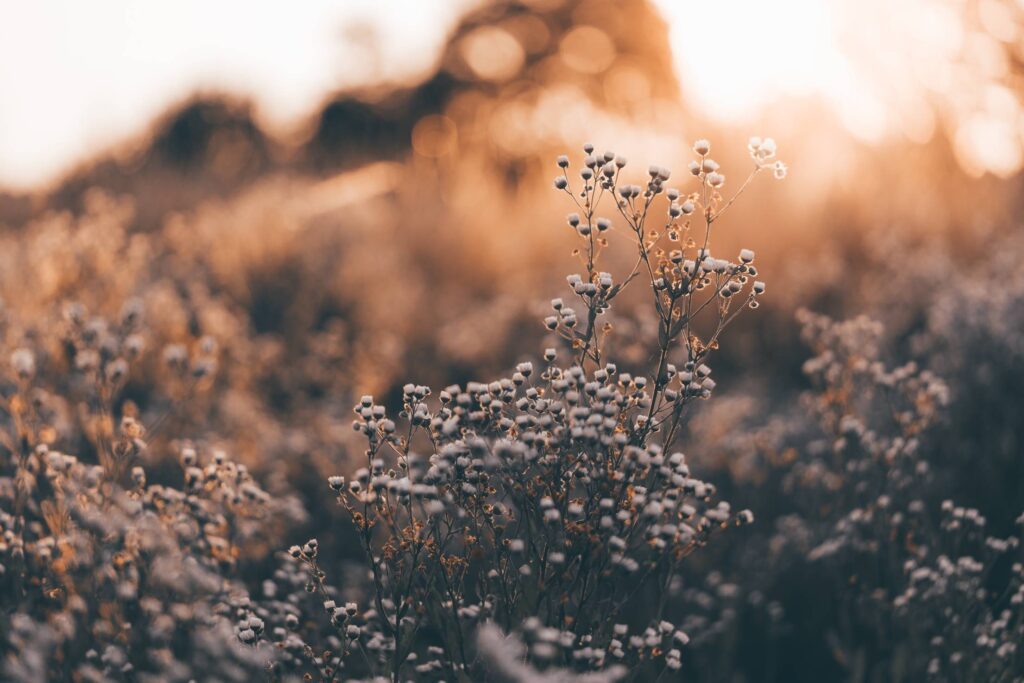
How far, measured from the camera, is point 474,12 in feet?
92.2

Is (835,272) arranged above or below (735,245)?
below

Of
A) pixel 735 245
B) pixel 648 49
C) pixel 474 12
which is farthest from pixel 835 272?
pixel 474 12

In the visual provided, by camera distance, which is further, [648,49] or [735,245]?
[648,49]

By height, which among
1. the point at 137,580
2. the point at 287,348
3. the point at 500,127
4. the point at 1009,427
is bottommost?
the point at 137,580

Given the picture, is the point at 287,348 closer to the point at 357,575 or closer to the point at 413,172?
the point at 357,575

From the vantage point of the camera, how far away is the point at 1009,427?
499 cm

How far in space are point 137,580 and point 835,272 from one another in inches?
275

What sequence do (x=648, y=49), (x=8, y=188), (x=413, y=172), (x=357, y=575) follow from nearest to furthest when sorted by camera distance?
(x=357, y=575) → (x=8, y=188) → (x=413, y=172) → (x=648, y=49)

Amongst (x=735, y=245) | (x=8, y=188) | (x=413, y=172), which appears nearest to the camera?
(x=735, y=245)

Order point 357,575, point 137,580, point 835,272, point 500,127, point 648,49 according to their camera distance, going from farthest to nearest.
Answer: point 648,49 < point 500,127 < point 835,272 < point 357,575 < point 137,580

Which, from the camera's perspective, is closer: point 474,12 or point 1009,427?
point 1009,427

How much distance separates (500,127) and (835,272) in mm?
18603

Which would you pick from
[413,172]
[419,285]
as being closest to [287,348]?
[419,285]

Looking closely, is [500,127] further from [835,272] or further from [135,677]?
[135,677]
